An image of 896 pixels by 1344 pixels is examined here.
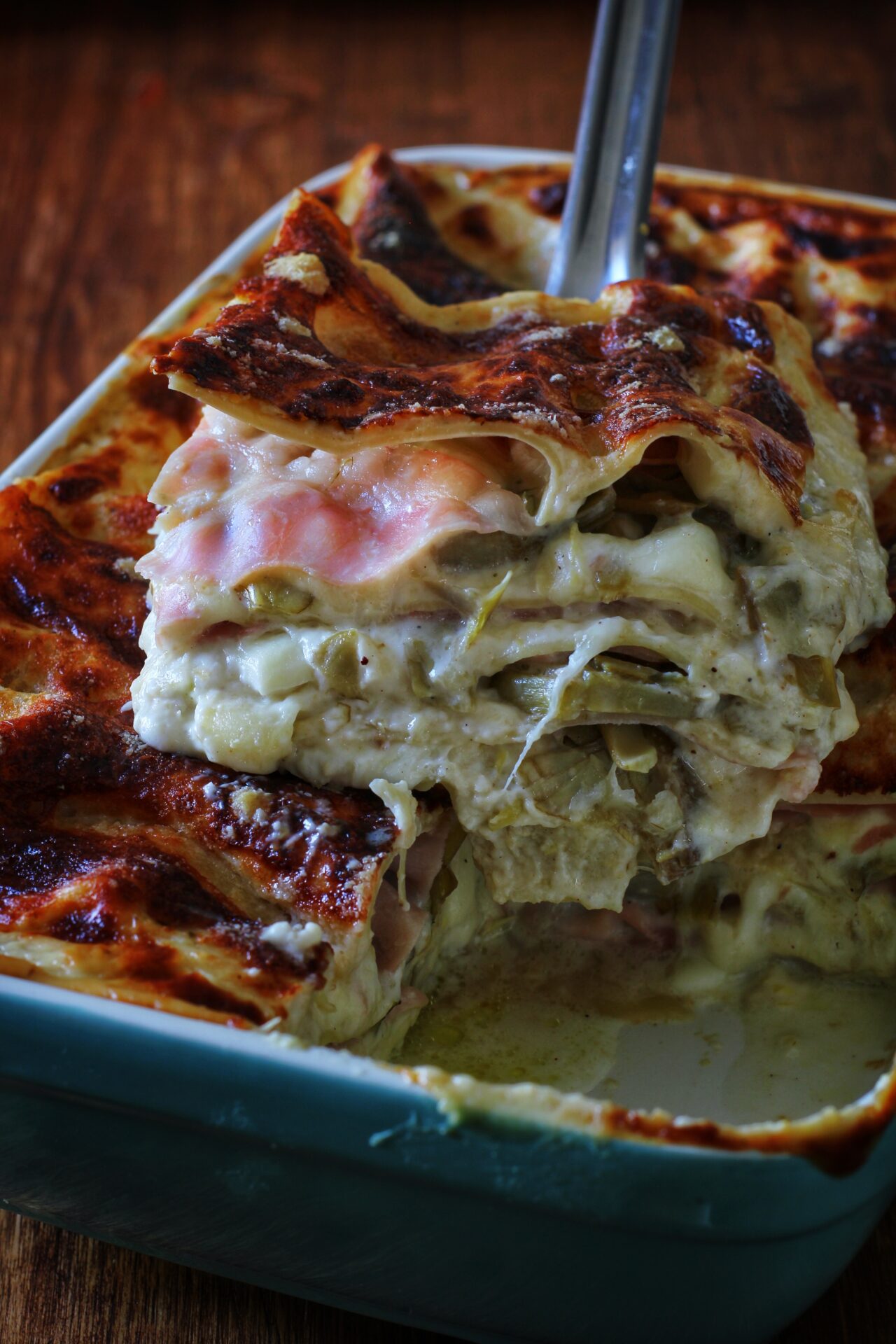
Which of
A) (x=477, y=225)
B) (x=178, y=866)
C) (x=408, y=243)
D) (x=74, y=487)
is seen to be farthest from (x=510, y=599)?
(x=477, y=225)

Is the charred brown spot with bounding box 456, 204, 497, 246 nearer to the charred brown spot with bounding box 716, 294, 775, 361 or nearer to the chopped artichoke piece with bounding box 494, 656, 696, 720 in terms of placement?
the charred brown spot with bounding box 716, 294, 775, 361

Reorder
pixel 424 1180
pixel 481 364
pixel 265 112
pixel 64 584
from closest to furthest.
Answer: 1. pixel 424 1180
2. pixel 481 364
3. pixel 64 584
4. pixel 265 112

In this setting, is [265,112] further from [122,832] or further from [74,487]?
[122,832]

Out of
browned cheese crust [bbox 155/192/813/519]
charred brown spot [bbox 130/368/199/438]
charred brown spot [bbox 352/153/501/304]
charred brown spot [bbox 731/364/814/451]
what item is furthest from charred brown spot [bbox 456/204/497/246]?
charred brown spot [bbox 731/364/814/451]

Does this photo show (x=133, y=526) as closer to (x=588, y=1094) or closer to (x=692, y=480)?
(x=692, y=480)

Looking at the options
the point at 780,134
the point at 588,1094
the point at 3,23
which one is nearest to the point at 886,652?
the point at 588,1094

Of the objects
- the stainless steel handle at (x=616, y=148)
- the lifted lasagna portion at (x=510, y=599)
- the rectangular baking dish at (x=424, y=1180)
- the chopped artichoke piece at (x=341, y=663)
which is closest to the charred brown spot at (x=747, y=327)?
the lifted lasagna portion at (x=510, y=599)

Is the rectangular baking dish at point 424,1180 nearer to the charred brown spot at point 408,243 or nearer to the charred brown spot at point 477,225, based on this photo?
the charred brown spot at point 408,243
